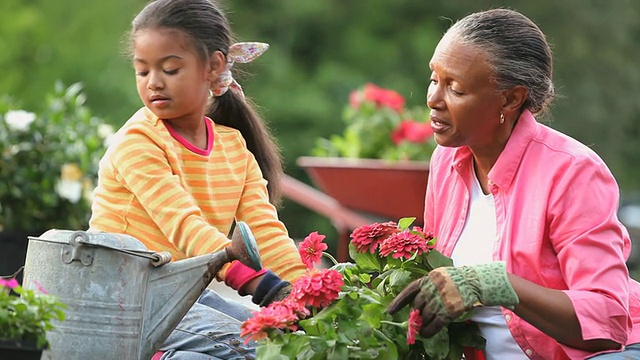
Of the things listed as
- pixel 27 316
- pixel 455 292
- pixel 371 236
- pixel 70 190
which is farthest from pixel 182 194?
pixel 70 190

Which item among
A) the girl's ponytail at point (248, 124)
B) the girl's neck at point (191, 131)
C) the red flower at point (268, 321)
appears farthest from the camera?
the girl's ponytail at point (248, 124)

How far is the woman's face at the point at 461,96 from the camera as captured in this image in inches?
105

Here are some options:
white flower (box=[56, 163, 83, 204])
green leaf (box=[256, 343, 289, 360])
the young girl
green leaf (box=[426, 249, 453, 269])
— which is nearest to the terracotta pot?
white flower (box=[56, 163, 83, 204])

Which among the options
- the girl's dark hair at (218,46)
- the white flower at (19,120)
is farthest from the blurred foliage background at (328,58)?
the girl's dark hair at (218,46)

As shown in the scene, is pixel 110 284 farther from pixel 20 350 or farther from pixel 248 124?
pixel 248 124

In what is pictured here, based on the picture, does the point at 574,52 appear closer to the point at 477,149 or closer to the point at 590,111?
the point at 590,111

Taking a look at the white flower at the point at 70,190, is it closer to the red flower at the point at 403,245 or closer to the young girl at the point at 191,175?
the young girl at the point at 191,175

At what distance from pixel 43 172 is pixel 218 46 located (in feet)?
6.19

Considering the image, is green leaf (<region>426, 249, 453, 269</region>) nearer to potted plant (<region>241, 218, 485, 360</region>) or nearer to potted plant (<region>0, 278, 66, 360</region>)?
potted plant (<region>241, 218, 485, 360</region>)

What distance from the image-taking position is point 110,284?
2389 millimetres

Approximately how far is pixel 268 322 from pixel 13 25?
9522 millimetres

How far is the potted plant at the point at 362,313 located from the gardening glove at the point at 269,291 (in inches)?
4.8

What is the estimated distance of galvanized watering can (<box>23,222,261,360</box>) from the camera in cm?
238

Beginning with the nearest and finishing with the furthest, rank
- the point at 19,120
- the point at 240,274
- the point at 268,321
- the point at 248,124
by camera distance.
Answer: the point at 268,321, the point at 240,274, the point at 248,124, the point at 19,120
